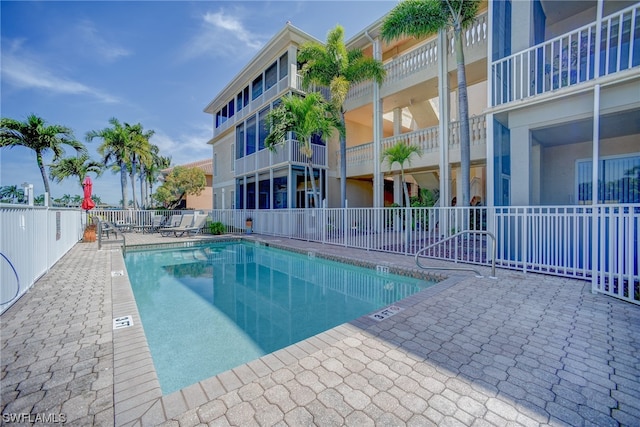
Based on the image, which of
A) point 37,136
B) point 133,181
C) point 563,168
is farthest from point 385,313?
point 133,181

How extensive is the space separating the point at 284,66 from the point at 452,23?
29.4ft

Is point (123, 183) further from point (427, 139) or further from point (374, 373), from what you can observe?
point (374, 373)

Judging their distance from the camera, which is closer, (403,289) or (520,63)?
(403,289)

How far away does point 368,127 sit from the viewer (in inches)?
644

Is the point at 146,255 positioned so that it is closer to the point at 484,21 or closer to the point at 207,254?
the point at 207,254

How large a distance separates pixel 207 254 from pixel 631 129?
13.0 m

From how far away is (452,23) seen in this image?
27.7 ft

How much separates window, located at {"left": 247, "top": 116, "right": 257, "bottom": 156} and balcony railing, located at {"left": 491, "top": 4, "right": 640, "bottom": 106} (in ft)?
44.7

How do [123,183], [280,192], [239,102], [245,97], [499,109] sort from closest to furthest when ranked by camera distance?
[499,109] → [280,192] → [245,97] → [239,102] → [123,183]

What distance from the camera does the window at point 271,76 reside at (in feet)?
50.1

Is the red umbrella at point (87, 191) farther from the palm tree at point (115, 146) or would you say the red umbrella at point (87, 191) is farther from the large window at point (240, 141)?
the large window at point (240, 141)

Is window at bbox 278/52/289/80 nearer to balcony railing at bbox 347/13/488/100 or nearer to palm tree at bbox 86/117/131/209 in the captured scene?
balcony railing at bbox 347/13/488/100

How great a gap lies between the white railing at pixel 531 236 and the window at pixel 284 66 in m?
8.67

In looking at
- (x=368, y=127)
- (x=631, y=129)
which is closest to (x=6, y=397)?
(x=631, y=129)
